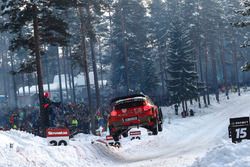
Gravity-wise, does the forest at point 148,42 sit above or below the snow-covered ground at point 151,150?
above

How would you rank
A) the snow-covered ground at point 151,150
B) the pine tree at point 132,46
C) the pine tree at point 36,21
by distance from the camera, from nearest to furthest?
the snow-covered ground at point 151,150 → the pine tree at point 36,21 → the pine tree at point 132,46

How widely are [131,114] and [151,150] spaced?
34.9 ft

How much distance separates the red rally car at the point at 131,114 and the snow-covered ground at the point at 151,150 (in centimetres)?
212

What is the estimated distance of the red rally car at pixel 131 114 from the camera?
62.7 feet

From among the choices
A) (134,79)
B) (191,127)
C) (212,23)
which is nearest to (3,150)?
(191,127)

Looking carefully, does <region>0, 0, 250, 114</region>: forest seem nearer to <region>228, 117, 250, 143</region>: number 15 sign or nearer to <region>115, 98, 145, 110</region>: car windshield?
<region>115, 98, 145, 110</region>: car windshield

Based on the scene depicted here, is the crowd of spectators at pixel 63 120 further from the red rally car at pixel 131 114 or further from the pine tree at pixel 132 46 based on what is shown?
the pine tree at pixel 132 46

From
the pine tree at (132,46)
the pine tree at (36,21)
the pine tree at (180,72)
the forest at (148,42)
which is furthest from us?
the pine tree at (132,46)

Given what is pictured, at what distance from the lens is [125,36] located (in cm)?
5422

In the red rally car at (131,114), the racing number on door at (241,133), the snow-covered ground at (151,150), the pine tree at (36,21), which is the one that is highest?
the pine tree at (36,21)

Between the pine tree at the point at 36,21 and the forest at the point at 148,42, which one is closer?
the pine tree at the point at 36,21

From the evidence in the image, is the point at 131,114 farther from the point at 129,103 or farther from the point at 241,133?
the point at 241,133

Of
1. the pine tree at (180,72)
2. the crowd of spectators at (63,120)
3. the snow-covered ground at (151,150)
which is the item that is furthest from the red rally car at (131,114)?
the pine tree at (180,72)

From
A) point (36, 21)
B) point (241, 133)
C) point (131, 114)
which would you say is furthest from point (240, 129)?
point (36, 21)
